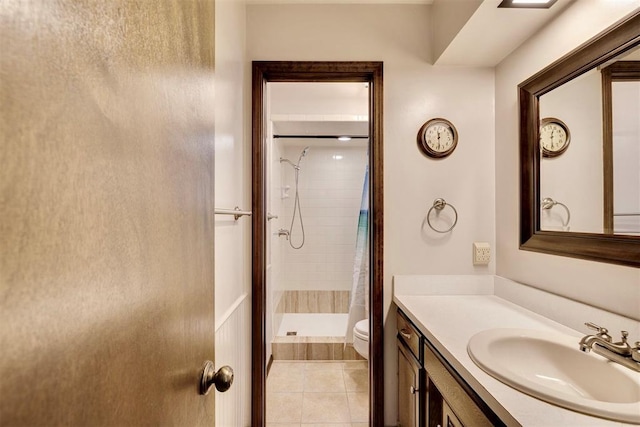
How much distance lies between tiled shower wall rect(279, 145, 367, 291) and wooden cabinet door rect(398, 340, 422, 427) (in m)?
2.24

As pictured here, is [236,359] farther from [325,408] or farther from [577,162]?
[577,162]

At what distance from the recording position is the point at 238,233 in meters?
1.66

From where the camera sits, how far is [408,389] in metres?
1.60

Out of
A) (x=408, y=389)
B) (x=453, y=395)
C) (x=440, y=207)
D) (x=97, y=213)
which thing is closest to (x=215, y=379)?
(x=97, y=213)

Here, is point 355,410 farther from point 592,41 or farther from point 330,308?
point 592,41

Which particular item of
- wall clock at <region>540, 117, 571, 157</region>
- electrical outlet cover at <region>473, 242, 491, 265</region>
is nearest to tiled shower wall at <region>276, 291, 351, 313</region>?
electrical outlet cover at <region>473, 242, 491, 265</region>

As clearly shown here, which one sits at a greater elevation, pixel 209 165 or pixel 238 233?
pixel 209 165

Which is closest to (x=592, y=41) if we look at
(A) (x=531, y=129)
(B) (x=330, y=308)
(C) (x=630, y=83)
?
(C) (x=630, y=83)

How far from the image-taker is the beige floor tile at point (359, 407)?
6.82ft

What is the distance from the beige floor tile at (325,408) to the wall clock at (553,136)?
1.90 meters

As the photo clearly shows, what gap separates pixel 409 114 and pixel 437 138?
21cm

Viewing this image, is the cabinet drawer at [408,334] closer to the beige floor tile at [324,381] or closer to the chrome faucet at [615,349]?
the chrome faucet at [615,349]

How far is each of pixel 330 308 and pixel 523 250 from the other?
8.58 feet

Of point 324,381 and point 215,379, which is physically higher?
point 215,379
